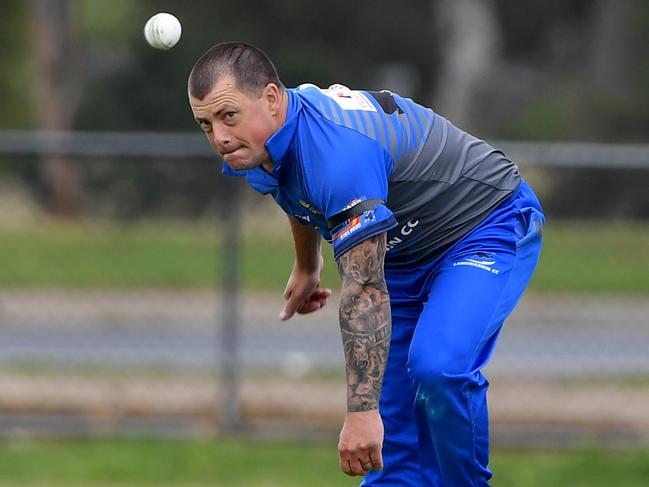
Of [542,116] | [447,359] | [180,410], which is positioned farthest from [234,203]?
[542,116]

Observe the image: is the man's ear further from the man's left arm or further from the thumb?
the thumb

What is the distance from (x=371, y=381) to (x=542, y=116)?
79.8 ft

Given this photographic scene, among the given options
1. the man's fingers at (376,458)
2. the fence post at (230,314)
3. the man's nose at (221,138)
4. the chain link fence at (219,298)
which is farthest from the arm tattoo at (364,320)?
the fence post at (230,314)

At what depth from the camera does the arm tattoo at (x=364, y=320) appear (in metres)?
4.74

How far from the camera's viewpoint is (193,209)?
958cm

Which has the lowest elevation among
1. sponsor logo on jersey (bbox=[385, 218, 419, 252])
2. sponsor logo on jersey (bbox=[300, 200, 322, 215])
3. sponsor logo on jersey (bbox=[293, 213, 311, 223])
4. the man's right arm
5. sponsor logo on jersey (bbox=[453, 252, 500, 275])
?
the man's right arm

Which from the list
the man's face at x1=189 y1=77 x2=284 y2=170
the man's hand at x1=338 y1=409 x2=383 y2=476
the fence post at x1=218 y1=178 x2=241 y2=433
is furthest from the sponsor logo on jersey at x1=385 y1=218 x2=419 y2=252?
the fence post at x1=218 y1=178 x2=241 y2=433

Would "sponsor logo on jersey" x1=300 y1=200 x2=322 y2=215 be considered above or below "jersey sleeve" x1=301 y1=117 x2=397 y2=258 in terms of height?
below

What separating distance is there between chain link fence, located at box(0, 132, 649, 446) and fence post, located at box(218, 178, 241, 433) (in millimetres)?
10

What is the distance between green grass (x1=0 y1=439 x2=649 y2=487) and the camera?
8266 mm

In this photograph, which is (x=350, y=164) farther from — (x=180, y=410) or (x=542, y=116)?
(x=542, y=116)

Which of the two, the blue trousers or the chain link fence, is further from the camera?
the chain link fence

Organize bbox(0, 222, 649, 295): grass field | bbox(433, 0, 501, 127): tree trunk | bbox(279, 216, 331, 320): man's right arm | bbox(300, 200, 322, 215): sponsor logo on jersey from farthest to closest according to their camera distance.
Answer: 1. bbox(433, 0, 501, 127): tree trunk
2. bbox(0, 222, 649, 295): grass field
3. bbox(279, 216, 331, 320): man's right arm
4. bbox(300, 200, 322, 215): sponsor logo on jersey

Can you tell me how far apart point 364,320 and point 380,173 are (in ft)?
1.79
